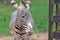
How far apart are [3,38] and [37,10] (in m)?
3.97

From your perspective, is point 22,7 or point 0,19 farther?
point 0,19

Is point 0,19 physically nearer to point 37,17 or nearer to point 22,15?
point 37,17

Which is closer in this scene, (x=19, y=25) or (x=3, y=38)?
(x=19, y=25)

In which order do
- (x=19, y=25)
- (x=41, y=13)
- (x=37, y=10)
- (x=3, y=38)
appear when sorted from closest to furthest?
(x=19, y=25), (x=3, y=38), (x=41, y=13), (x=37, y=10)

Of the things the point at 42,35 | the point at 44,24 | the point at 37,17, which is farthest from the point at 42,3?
the point at 42,35

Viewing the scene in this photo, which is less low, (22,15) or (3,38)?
(22,15)

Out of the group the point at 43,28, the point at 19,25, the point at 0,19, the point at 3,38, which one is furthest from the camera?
the point at 0,19

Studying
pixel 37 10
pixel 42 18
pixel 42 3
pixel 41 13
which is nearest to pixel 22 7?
pixel 42 18

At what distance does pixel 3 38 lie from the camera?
743cm

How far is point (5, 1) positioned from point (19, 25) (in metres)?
11.1

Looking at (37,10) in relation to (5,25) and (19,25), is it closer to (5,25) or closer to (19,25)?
(5,25)

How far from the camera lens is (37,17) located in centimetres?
947

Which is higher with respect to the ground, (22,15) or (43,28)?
(22,15)

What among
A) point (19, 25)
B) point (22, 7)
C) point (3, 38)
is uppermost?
point (22, 7)
